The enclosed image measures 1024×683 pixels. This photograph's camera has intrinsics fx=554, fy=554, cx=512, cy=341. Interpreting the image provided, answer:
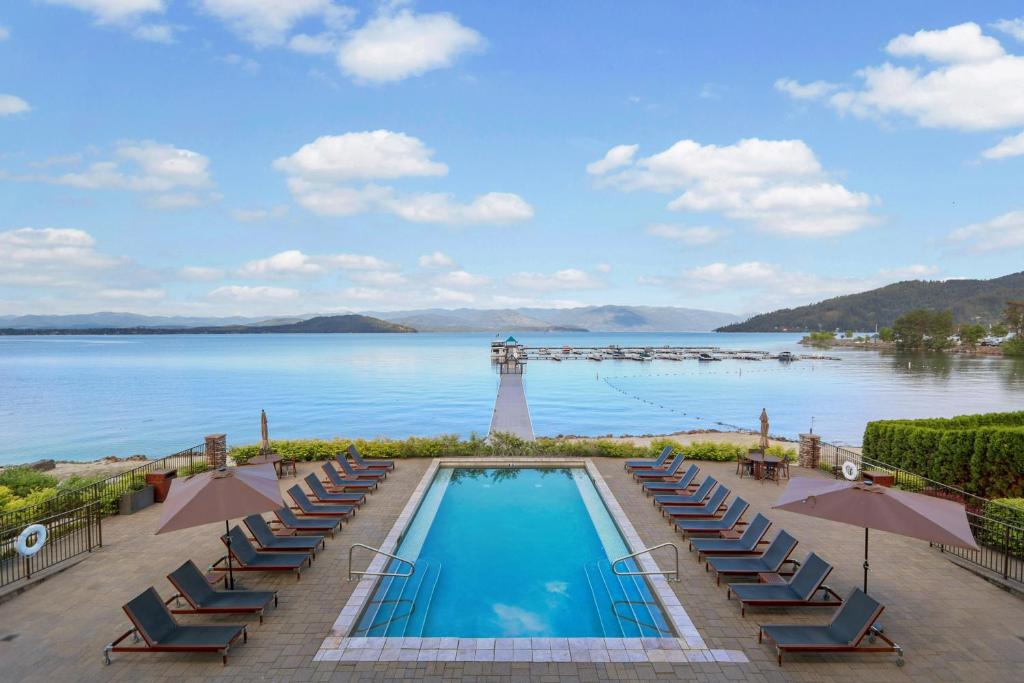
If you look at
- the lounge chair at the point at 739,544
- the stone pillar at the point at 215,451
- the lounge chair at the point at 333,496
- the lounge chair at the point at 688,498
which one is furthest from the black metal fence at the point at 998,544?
the stone pillar at the point at 215,451

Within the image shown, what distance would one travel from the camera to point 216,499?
7.47m

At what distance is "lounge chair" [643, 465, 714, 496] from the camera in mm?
13141

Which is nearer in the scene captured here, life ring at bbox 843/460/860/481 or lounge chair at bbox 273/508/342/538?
lounge chair at bbox 273/508/342/538

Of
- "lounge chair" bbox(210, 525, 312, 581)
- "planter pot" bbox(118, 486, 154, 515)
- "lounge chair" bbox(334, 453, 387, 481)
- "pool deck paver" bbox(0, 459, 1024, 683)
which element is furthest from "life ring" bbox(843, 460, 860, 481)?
"planter pot" bbox(118, 486, 154, 515)

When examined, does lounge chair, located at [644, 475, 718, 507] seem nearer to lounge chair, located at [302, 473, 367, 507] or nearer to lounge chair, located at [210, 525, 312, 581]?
lounge chair, located at [302, 473, 367, 507]

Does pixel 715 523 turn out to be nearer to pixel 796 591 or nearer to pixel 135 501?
pixel 796 591

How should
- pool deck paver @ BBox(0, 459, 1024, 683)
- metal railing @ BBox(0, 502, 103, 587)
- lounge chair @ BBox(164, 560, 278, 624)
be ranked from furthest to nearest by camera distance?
metal railing @ BBox(0, 502, 103, 587)
lounge chair @ BBox(164, 560, 278, 624)
pool deck paver @ BBox(0, 459, 1024, 683)

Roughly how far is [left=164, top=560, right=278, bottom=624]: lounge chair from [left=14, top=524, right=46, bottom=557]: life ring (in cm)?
203

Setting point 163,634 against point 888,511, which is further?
point 888,511

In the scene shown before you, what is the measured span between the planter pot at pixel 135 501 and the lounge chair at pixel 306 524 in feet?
13.5

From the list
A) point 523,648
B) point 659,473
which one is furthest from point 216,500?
point 659,473

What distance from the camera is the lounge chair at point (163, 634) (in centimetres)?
643

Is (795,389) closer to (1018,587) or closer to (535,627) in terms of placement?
(1018,587)

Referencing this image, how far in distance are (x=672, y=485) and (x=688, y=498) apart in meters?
1.34
